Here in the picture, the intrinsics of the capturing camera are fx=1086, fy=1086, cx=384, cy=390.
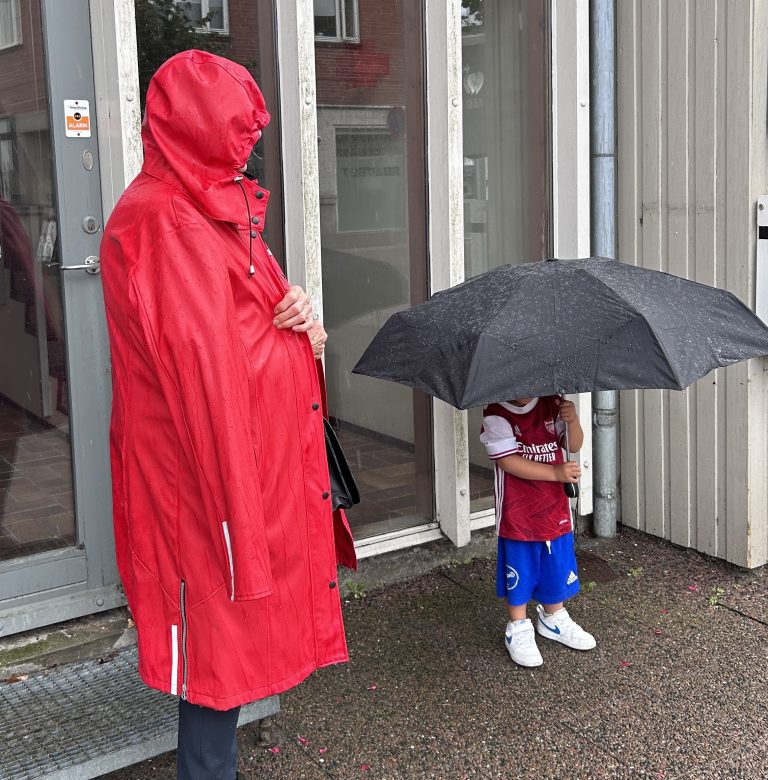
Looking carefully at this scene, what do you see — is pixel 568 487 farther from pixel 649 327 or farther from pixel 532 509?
pixel 649 327

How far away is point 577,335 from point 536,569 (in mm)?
1149

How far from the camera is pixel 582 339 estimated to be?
10.8 feet

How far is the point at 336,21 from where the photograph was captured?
4.55 metres

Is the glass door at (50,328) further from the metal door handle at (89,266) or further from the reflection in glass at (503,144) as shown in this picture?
the reflection in glass at (503,144)

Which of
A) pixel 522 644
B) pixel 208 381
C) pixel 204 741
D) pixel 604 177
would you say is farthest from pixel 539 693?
pixel 604 177

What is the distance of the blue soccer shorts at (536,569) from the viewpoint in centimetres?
404

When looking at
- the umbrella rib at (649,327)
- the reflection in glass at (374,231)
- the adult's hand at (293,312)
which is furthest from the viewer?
the reflection in glass at (374,231)

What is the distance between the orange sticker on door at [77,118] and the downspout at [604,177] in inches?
94.0

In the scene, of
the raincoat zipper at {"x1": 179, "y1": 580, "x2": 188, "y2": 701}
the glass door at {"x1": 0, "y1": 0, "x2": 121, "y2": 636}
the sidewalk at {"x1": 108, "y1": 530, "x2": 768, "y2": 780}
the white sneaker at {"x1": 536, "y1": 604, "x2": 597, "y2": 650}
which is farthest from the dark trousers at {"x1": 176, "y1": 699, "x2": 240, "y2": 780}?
the white sneaker at {"x1": 536, "y1": 604, "x2": 597, "y2": 650}

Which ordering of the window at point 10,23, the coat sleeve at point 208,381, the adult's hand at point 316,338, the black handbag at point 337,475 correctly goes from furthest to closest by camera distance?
1. the window at point 10,23
2. the black handbag at point 337,475
3. the adult's hand at point 316,338
4. the coat sleeve at point 208,381

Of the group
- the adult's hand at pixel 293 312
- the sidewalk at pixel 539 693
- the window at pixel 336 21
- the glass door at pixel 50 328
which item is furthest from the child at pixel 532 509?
the window at pixel 336 21

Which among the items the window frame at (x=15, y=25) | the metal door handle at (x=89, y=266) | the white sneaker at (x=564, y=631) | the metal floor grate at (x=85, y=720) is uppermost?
the window frame at (x=15, y=25)

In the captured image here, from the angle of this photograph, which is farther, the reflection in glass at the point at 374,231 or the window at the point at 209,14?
the reflection in glass at the point at 374,231

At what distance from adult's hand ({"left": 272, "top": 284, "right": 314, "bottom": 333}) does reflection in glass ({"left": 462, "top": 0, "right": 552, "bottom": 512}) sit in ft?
8.20
